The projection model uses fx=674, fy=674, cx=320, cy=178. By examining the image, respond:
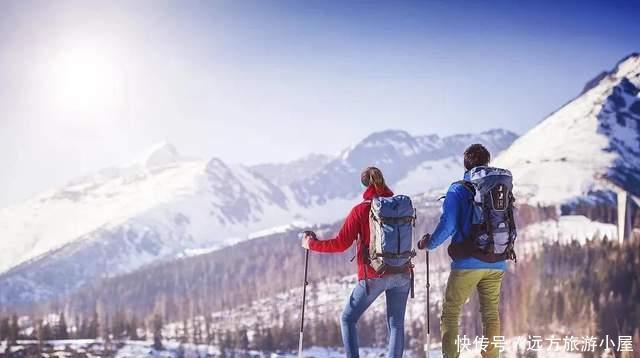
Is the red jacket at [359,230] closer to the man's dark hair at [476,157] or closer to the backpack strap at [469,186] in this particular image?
the backpack strap at [469,186]

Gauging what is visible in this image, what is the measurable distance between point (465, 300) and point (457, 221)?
1.35 m

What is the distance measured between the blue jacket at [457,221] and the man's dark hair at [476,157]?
554 millimetres

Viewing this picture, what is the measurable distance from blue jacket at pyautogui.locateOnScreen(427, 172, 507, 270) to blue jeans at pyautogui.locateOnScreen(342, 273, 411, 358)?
33.8 inches

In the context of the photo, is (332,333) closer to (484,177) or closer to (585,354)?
(585,354)

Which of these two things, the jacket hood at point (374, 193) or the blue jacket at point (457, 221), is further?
the jacket hood at point (374, 193)

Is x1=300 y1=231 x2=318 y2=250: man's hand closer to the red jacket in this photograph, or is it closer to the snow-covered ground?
the red jacket

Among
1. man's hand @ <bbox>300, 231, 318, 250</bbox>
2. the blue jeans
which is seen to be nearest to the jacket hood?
man's hand @ <bbox>300, 231, 318, 250</bbox>

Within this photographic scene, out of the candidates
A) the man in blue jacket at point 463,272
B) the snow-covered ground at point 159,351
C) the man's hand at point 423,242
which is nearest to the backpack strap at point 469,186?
the man in blue jacket at point 463,272

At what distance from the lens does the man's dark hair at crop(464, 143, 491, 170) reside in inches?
441

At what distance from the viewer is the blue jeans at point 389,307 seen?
11.2 m

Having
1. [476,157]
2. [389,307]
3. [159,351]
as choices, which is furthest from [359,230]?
[159,351]

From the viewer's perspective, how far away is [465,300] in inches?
438

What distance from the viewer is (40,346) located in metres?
172

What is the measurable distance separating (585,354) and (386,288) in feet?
534
